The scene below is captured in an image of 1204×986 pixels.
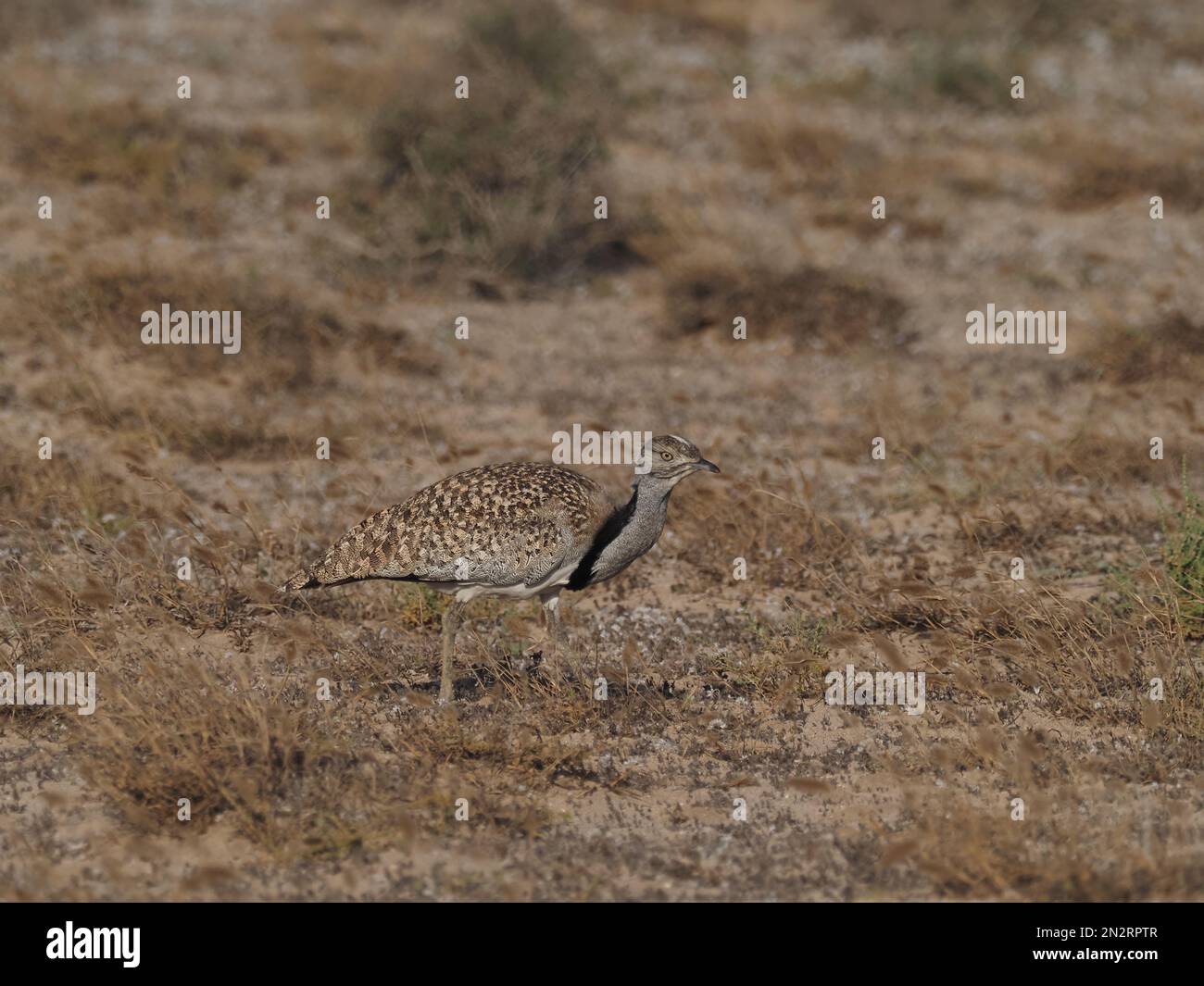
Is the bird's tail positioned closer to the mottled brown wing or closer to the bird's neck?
the mottled brown wing

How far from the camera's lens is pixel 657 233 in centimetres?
1402

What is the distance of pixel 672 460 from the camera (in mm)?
6660

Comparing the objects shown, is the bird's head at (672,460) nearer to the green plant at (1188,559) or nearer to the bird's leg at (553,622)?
the bird's leg at (553,622)

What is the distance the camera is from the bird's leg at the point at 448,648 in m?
6.54

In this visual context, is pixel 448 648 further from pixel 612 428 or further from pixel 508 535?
pixel 612 428

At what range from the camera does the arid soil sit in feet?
18.2

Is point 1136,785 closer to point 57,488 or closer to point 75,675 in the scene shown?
point 75,675

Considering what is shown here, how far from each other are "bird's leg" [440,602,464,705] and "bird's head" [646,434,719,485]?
1097 millimetres

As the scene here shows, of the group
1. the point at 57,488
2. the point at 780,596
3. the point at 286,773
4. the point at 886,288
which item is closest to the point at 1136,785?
the point at 780,596

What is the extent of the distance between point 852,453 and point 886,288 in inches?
134

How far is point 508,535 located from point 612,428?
4456mm

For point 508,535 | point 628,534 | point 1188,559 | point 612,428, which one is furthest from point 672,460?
point 612,428

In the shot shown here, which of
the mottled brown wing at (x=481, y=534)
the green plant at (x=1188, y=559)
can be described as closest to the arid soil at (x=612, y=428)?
the green plant at (x=1188, y=559)

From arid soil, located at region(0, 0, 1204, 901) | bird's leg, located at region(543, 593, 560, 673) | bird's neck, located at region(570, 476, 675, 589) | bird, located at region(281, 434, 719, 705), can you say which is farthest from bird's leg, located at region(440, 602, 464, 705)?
bird's neck, located at region(570, 476, 675, 589)
